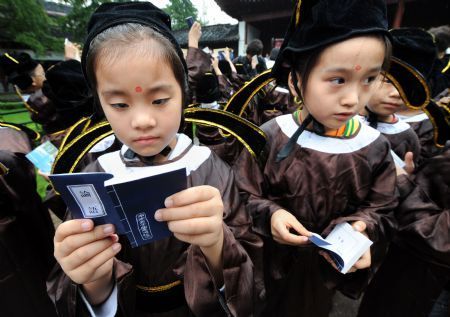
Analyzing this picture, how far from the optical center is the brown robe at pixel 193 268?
912mm

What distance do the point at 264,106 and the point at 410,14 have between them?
10.3m

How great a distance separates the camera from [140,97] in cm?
80

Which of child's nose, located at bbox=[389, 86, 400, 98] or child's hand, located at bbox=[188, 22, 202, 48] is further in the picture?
child's hand, located at bbox=[188, 22, 202, 48]

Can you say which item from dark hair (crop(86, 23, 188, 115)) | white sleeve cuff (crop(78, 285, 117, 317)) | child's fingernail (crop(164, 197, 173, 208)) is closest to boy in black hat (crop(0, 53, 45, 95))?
dark hair (crop(86, 23, 188, 115))

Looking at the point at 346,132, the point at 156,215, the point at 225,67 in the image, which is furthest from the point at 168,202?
the point at 225,67

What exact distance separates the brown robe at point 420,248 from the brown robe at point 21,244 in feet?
7.18

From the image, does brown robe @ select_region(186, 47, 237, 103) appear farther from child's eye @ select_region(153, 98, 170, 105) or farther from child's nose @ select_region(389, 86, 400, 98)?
child's eye @ select_region(153, 98, 170, 105)

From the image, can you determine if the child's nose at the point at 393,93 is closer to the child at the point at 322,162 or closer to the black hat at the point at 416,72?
the black hat at the point at 416,72

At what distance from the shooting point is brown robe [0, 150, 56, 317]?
1472 mm

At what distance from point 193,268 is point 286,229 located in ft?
1.51

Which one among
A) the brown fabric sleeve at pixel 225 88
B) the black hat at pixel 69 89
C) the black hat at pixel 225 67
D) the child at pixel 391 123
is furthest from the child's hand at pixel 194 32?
the black hat at pixel 225 67

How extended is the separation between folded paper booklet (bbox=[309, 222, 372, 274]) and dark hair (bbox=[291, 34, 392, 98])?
658 mm

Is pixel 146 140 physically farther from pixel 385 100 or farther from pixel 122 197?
pixel 385 100

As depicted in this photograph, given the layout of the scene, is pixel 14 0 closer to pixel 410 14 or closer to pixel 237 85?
pixel 237 85
